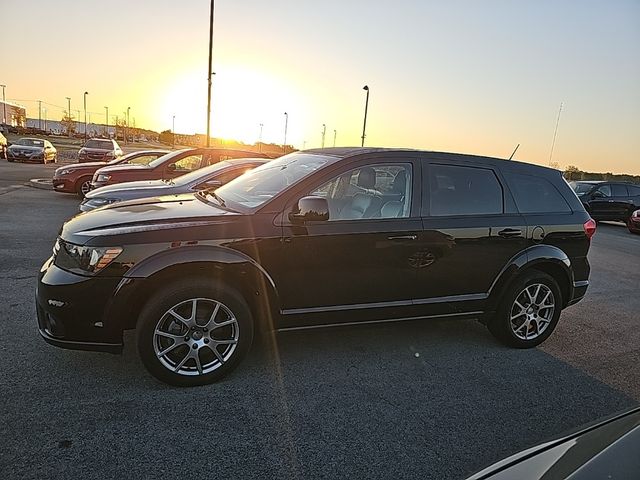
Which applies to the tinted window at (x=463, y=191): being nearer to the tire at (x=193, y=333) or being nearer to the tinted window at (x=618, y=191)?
the tire at (x=193, y=333)

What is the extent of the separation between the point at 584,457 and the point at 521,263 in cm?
295

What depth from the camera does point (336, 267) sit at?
3.71m

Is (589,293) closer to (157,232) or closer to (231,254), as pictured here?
(231,254)

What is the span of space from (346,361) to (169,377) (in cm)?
144

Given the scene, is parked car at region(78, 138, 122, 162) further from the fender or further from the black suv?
the fender

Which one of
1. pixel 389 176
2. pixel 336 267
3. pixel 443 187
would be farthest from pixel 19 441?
pixel 443 187

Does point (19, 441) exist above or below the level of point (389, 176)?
below


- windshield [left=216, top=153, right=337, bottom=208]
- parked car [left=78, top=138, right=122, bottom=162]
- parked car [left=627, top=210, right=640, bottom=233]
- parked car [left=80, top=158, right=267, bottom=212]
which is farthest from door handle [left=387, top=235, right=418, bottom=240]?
parked car [left=78, top=138, right=122, bottom=162]

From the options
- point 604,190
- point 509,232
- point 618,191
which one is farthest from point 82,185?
point 618,191

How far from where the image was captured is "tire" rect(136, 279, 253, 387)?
327 cm

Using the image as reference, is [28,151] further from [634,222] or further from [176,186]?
[634,222]

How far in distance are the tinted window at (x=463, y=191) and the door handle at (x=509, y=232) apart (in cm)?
19

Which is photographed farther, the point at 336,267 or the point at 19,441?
the point at 336,267

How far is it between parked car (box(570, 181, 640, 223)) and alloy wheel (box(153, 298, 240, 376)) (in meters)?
16.8
